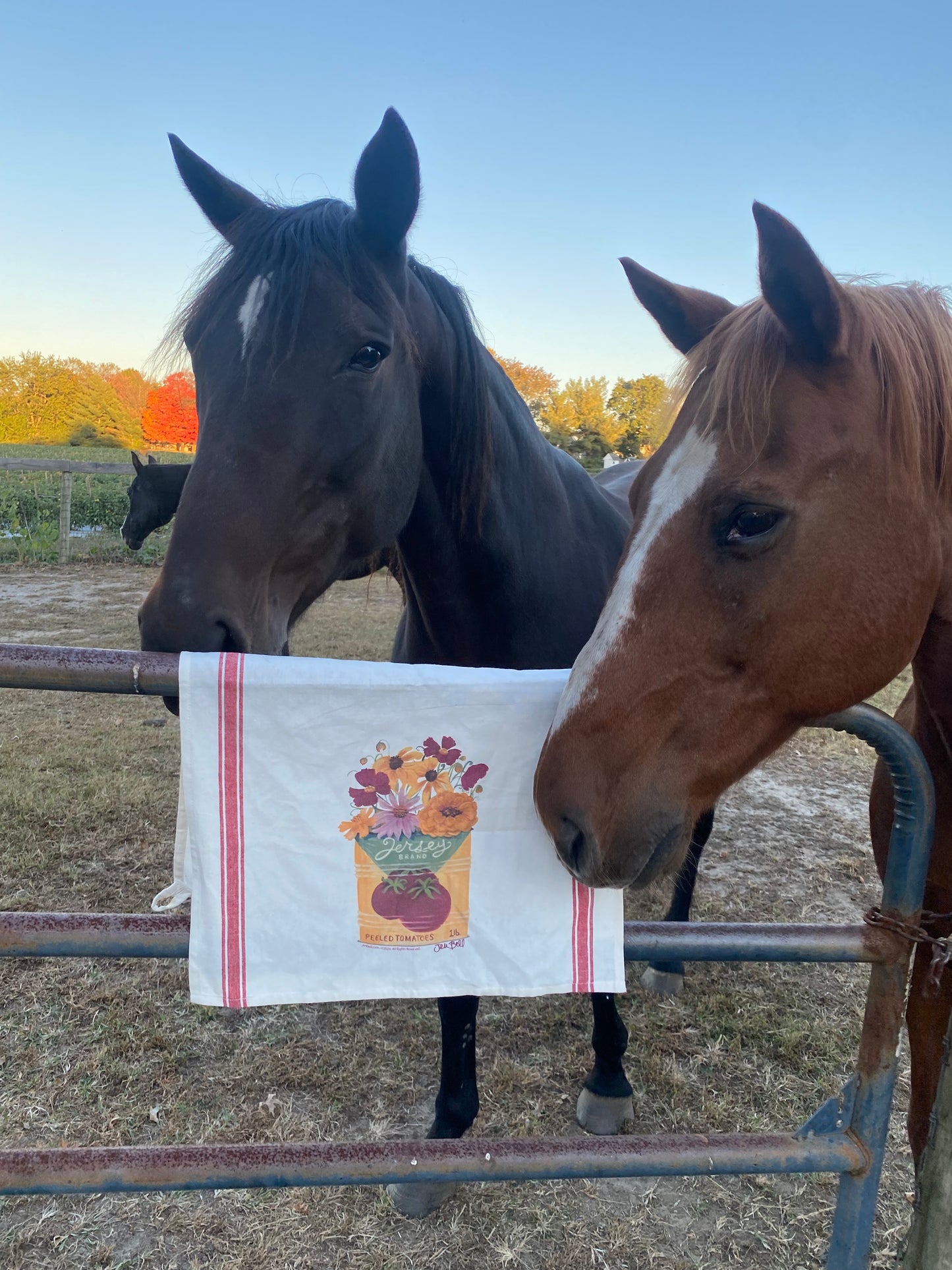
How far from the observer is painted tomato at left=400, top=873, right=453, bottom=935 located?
1165 mm

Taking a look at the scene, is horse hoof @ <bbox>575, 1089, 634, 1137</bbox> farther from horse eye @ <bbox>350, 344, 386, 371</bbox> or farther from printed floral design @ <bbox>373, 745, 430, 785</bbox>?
horse eye @ <bbox>350, 344, 386, 371</bbox>

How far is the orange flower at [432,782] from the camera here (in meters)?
1.15

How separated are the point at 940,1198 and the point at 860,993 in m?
1.91

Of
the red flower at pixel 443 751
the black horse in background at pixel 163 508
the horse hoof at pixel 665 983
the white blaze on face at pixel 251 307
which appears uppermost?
the white blaze on face at pixel 251 307

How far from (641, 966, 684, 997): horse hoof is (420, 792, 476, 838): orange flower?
A: 223 centimetres

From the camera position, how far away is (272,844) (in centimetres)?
112

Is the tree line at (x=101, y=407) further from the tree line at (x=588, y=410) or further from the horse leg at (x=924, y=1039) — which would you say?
the horse leg at (x=924, y=1039)

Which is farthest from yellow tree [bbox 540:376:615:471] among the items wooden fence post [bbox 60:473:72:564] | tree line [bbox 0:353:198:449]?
wooden fence post [bbox 60:473:72:564]

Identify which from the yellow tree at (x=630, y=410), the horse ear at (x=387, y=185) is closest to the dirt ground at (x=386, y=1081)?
the horse ear at (x=387, y=185)

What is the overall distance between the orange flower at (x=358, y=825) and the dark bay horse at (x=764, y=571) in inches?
10.6

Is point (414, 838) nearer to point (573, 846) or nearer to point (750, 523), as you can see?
point (573, 846)

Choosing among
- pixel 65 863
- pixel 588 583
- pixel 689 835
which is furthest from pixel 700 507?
pixel 65 863

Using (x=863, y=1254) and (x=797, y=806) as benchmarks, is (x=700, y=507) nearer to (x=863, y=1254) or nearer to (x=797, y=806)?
(x=863, y=1254)

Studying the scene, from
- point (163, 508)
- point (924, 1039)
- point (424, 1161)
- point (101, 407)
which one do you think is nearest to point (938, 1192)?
point (924, 1039)
